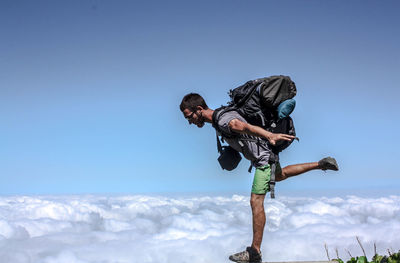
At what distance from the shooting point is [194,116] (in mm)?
7055

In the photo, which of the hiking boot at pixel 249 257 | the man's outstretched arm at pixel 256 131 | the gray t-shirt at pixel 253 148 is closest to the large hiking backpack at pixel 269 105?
the gray t-shirt at pixel 253 148

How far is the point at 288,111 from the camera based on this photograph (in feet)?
22.3

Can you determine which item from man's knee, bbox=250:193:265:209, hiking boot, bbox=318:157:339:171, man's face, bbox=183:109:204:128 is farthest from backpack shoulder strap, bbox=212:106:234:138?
hiking boot, bbox=318:157:339:171

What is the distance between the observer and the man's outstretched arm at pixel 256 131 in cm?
617

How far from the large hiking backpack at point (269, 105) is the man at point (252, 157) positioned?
0.49 feet

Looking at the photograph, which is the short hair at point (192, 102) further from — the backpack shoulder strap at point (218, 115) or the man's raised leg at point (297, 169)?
the man's raised leg at point (297, 169)

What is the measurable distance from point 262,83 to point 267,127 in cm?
83

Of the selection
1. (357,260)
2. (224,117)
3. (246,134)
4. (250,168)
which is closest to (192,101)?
(224,117)

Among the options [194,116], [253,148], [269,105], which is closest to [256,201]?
[253,148]

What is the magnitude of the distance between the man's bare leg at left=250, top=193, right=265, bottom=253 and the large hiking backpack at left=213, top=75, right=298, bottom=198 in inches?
12.6

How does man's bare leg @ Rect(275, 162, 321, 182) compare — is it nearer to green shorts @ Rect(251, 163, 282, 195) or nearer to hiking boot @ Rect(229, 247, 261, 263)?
green shorts @ Rect(251, 163, 282, 195)

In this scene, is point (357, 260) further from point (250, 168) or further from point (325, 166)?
point (250, 168)

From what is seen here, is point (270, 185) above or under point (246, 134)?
under

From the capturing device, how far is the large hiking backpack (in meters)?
6.75
